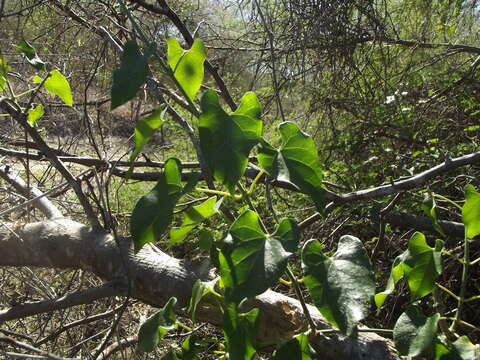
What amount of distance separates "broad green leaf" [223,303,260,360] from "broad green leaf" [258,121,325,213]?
7.9 inches

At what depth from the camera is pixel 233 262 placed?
0.65 metres

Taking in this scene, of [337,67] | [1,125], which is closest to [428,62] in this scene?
[337,67]

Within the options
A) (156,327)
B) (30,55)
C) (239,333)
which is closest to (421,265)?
(239,333)

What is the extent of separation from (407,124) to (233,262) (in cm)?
→ 235

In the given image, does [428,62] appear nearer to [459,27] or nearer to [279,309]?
[459,27]

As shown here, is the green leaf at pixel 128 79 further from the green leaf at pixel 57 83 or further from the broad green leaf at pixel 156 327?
the green leaf at pixel 57 83

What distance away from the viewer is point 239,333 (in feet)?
2.41

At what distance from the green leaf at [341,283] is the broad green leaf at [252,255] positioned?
0.07 metres

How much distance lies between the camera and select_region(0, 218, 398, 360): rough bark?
38.5 inches

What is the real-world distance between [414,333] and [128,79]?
576mm

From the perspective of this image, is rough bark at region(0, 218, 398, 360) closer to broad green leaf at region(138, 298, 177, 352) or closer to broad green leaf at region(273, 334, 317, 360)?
broad green leaf at region(273, 334, 317, 360)

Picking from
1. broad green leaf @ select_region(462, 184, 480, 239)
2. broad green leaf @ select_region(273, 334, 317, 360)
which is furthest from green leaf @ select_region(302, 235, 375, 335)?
broad green leaf @ select_region(462, 184, 480, 239)

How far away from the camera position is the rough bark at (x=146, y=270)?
0.98m

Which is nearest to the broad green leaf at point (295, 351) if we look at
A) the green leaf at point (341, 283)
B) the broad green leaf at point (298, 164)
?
the green leaf at point (341, 283)
